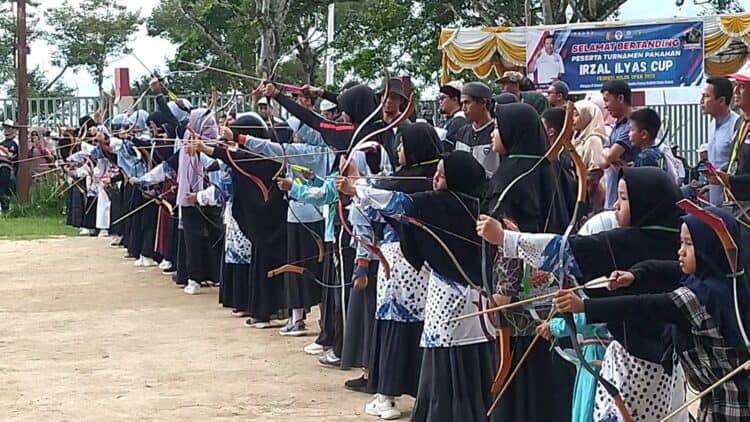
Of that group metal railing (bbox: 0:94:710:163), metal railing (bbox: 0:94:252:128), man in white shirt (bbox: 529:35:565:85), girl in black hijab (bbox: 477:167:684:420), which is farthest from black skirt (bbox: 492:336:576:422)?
metal railing (bbox: 0:94:252:128)

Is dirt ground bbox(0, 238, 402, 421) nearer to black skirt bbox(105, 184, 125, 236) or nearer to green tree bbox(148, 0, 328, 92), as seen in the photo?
black skirt bbox(105, 184, 125, 236)

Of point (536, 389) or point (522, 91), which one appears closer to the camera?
point (536, 389)

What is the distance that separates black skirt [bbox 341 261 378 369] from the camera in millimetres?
6434

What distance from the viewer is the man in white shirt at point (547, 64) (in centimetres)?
1355

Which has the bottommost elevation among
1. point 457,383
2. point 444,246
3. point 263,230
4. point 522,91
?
point 457,383

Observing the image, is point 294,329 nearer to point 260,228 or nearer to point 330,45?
point 260,228

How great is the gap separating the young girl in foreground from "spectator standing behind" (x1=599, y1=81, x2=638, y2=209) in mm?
2035

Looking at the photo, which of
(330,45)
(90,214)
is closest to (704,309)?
(90,214)

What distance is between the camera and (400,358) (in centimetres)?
579

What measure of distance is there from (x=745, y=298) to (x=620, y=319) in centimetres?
40

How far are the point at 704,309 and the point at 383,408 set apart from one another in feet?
8.89

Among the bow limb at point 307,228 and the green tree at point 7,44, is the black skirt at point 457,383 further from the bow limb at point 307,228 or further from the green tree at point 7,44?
the green tree at point 7,44

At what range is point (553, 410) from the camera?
479 centimetres

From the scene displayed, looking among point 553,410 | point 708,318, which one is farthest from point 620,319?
point 553,410
